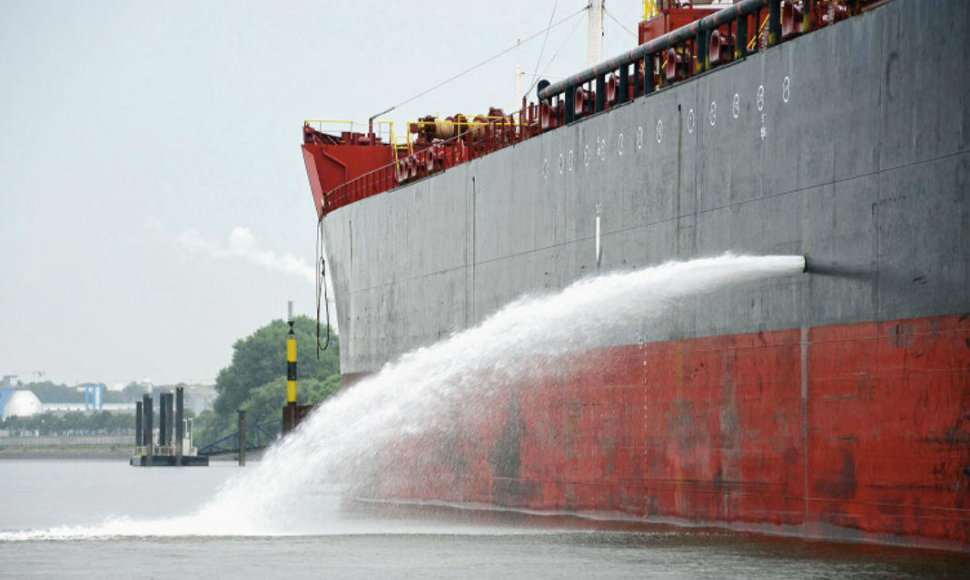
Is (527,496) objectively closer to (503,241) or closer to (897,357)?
(503,241)

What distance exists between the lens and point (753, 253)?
21.5 m

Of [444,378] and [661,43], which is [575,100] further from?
[444,378]

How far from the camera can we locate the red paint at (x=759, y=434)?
57.2 feet

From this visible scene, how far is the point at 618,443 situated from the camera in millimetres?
24312

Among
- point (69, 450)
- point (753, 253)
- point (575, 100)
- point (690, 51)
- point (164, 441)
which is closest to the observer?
point (753, 253)

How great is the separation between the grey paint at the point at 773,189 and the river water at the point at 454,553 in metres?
2.93

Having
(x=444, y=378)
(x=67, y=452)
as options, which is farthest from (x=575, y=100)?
(x=67, y=452)

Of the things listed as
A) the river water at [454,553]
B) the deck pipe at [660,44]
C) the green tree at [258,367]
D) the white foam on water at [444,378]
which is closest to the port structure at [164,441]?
the green tree at [258,367]

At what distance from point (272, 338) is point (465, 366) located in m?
143

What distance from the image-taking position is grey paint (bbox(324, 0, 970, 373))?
1800cm

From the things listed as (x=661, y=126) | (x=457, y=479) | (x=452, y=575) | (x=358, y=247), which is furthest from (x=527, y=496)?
(x=358, y=247)

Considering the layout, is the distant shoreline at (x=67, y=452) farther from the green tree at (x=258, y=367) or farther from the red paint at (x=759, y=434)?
the red paint at (x=759, y=434)

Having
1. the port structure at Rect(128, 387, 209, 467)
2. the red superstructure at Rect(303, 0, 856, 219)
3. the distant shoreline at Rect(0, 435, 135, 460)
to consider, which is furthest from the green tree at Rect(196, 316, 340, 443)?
the red superstructure at Rect(303, 0, 856, 219)

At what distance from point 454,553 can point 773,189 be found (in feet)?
20.8
